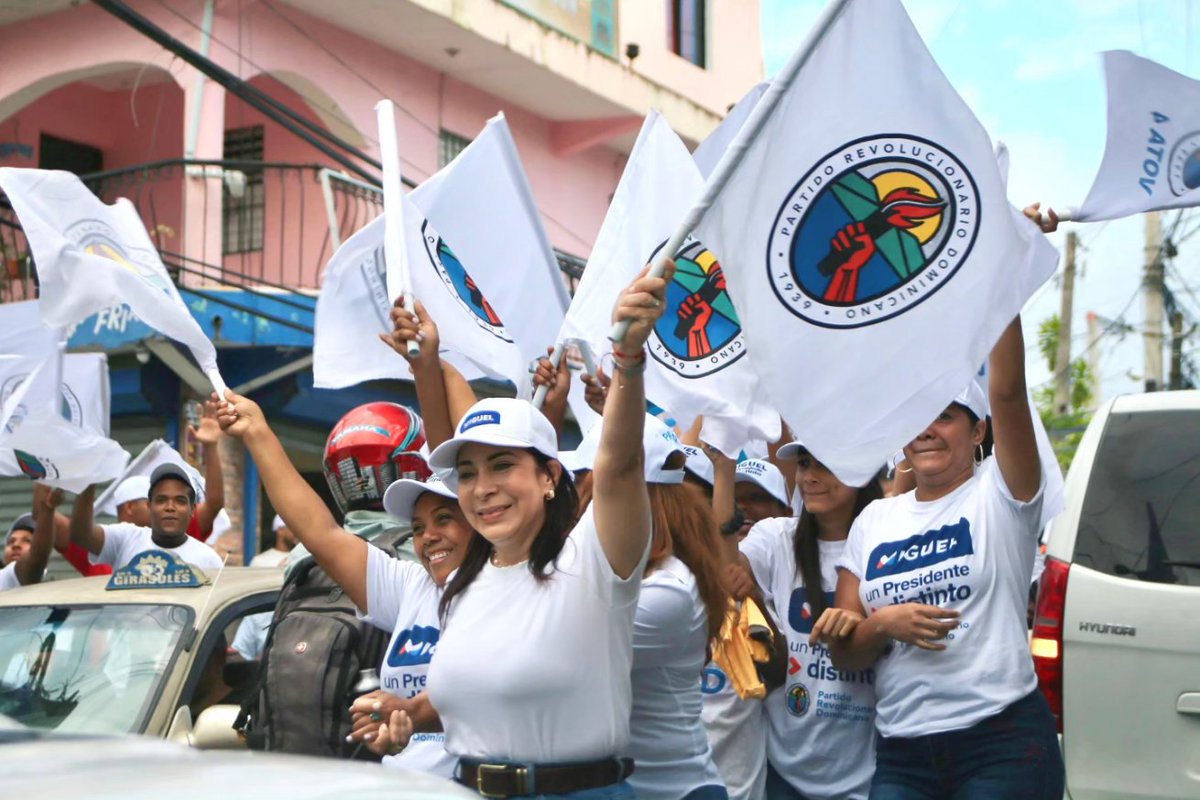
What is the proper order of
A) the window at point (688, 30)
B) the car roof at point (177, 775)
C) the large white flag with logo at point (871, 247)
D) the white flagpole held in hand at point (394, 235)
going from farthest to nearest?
1. the window at point (688, 30)
2. the white flagpole held in hand at point (394, 235)
3. the large white flag with logo at point (871, 247)
4. the car roof at point (177, 775)

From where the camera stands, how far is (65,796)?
2035mm

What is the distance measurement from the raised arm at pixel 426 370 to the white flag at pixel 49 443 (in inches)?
121

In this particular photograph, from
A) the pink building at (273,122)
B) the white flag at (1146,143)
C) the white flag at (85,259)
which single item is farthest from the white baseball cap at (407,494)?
the pink building at (273,122)

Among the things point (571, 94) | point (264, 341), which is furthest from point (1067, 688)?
point (571, 94)

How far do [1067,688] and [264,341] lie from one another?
9.98 meters

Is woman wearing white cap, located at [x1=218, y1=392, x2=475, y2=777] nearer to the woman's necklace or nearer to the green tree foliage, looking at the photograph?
the woman's necklace

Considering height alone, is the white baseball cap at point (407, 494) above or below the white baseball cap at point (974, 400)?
below

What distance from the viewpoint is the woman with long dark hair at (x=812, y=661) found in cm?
488

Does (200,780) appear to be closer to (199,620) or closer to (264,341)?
(199,620)

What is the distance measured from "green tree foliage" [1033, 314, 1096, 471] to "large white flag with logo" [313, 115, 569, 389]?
19.5m

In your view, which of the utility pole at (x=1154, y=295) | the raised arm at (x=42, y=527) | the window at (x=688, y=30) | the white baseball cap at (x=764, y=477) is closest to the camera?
the white baseball cap at (x=764, y=477)

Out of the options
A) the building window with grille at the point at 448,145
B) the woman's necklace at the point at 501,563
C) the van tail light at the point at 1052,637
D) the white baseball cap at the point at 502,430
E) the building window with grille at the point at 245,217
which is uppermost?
the building window with grille at the point at 448,145

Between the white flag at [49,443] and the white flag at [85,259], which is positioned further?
the white flag at [49,443]

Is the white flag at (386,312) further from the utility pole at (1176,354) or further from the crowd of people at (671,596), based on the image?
the utility pole at (1176,354)
